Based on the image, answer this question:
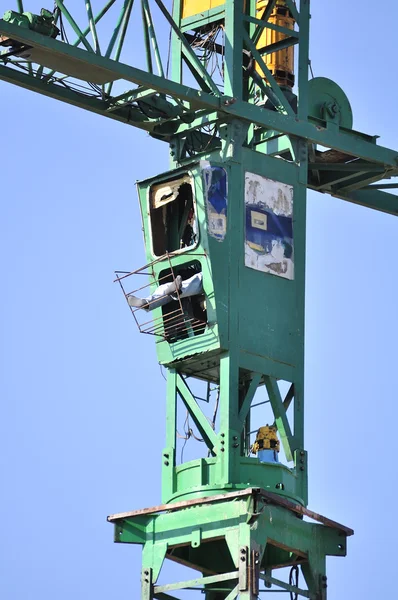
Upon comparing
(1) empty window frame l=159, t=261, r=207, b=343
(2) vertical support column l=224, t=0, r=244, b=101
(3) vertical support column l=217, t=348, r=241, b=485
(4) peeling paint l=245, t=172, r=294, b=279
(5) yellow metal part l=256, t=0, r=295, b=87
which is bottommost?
(3) vertical support column l=217, t=348, r=241, b=485

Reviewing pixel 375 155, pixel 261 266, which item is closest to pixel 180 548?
pixel 261 266

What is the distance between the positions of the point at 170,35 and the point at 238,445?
927 cm

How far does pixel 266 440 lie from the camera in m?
53.0

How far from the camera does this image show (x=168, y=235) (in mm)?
54781

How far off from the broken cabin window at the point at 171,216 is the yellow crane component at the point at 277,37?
13.2ft

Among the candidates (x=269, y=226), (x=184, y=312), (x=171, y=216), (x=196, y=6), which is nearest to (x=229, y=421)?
(x=184, y=312)

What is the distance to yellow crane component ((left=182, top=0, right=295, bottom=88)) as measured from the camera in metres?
57.1

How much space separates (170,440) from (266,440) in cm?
186

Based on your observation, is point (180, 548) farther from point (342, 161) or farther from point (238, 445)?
point (342, 161)

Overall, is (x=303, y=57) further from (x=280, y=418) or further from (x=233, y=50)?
(x=280, y=418)

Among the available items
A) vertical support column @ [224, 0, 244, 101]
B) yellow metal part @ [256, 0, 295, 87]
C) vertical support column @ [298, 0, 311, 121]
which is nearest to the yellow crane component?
yellow metal part @ [256, 0, 295, 87]

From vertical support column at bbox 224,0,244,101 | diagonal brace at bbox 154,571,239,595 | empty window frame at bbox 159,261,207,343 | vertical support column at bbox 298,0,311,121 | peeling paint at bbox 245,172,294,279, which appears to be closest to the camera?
diagonal brace at bbox 154,571,239,595

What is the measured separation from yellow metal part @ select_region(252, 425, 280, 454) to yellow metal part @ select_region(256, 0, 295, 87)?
818 cm

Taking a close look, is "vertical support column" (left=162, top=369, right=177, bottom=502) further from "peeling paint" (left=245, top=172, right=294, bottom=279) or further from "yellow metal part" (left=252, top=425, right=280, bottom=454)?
"peeling paint" (left=245, top=172, right=294, bottom=279)
